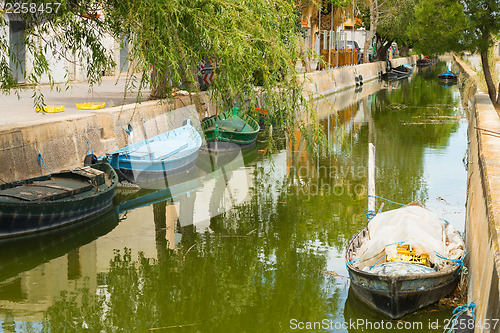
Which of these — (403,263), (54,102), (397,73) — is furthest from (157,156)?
(397,73)

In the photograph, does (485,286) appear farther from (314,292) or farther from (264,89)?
(264,89)

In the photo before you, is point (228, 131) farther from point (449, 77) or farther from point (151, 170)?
point (449, 77)

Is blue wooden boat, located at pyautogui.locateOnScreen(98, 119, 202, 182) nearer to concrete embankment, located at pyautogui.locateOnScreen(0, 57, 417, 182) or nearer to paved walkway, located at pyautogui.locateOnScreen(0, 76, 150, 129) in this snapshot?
concrete embankment, located at pyautogui.locateOnScreen(0, 57, 417, 182)

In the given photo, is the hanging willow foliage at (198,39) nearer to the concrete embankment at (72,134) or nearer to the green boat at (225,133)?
the concrete embankment at (72,134)

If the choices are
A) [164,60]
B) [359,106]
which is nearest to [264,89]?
[164,60]

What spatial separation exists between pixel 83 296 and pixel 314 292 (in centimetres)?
350

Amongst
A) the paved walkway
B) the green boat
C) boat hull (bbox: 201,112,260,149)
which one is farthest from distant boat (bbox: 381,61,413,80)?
the green boat

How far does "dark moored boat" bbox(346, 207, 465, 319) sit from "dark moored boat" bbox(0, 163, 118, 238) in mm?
6098

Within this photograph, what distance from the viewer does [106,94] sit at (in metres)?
24.9

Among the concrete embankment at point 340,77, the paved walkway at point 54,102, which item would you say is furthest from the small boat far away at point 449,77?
the paved walkway at point 54,102

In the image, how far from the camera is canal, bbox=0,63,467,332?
909 centimetres

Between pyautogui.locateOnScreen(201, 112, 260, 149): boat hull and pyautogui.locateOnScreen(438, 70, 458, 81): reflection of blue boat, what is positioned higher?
pyautogui.locateOnScreen(438, 70, 458, 81): reflection of blue boat

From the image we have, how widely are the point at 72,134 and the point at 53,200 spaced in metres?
4.39

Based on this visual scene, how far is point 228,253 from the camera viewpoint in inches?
462
